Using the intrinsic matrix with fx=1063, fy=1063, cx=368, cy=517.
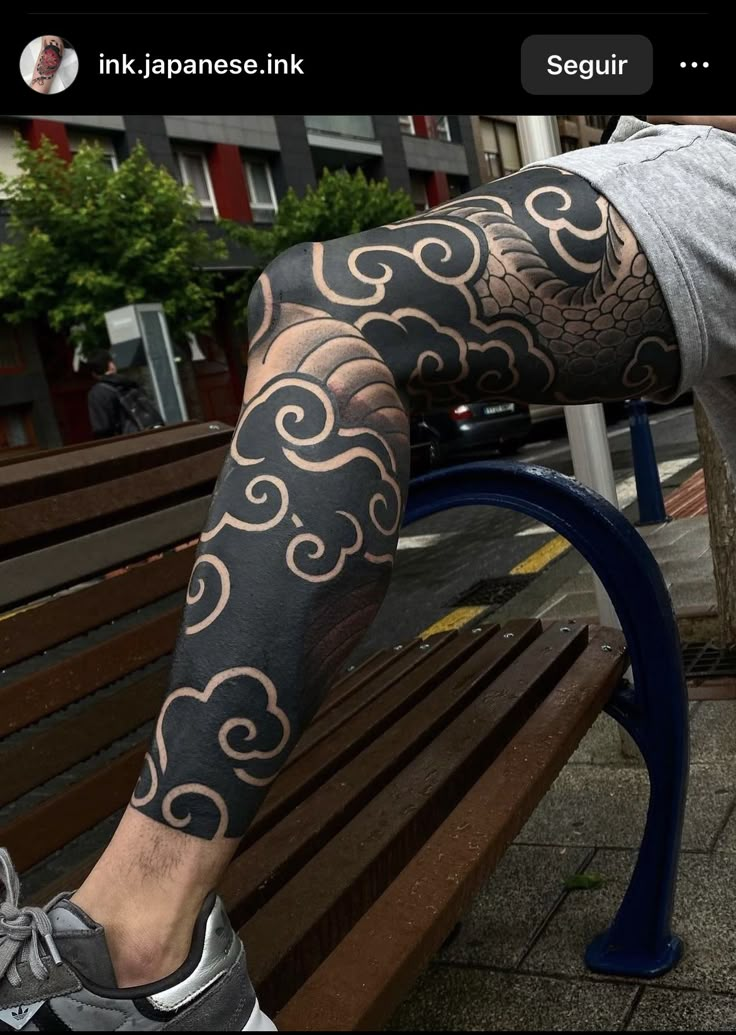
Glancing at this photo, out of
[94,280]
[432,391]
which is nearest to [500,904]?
[432,391]

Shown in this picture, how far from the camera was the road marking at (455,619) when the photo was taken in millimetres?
4961

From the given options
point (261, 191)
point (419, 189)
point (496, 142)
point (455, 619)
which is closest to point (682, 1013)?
point (455, 619)

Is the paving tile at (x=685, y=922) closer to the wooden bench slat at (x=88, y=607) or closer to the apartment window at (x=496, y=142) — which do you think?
the wooden bench slat at (x=88, y=607)

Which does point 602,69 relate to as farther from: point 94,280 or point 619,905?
point 94,280

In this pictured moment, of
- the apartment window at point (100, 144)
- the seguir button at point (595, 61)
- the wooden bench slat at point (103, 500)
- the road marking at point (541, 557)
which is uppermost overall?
the apartment window at point (100, 144)

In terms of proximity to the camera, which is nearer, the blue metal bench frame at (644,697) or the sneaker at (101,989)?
the sneaker at (101,989)

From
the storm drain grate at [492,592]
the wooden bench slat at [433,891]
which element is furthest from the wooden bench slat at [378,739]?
the storm drain grate at [492,592]

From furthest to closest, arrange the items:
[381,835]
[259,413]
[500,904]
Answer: [500,904] → [381,835] → [259,413]

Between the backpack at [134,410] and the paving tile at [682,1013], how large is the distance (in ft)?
25.8

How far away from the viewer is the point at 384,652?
2506 millimetres

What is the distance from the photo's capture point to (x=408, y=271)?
3.54 feet

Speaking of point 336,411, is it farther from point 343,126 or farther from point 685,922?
point 343,126

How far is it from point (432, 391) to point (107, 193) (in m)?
21.2

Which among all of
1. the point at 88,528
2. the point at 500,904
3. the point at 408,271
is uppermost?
the point at 408,271
